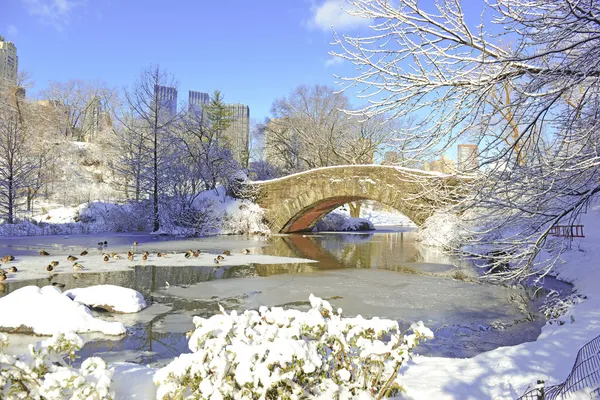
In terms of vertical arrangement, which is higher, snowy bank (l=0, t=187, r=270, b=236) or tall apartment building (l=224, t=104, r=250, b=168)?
tall apartment building (l=224, t=104, r=250, b=168)

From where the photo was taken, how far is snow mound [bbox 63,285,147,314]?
5812mm

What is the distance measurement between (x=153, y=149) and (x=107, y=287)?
1724cm

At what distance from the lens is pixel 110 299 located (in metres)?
5.90

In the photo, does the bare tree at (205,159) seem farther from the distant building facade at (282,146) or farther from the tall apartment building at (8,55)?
the tall apartment building at (8,55)

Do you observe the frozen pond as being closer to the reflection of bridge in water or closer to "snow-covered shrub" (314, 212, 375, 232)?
the reflection of bridge in water

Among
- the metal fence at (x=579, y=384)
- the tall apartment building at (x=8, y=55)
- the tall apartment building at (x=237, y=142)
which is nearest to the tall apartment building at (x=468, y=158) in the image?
the metal fence at (x=579, y=384)

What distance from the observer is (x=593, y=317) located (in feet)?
17.4

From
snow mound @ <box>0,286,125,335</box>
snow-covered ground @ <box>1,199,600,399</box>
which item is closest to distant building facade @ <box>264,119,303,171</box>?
snow-covered ground @ <box>1,199,600,399</box>

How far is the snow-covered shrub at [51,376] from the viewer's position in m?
1.89

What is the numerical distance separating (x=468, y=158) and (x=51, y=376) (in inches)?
128

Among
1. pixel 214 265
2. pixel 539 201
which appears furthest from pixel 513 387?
pixel 214 265

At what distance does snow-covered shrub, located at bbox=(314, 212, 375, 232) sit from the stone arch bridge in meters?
2.92

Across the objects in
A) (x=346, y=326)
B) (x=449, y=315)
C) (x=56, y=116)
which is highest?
(x=56, y=116)

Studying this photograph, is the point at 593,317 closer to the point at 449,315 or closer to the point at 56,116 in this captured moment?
the point at 449,315
